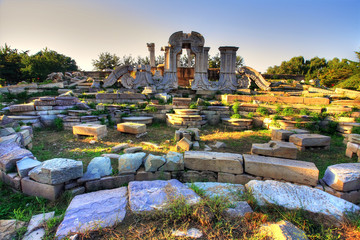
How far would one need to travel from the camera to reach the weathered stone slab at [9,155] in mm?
3237

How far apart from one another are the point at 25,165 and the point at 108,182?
56.3 inches

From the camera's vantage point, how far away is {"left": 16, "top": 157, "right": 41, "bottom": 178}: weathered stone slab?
304 cm

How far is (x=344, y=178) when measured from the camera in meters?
2.98

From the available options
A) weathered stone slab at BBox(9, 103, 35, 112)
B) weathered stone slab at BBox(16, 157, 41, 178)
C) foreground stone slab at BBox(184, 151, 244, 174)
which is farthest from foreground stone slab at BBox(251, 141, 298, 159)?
weathered stone slab at BBox(9, 103, 35, 112)

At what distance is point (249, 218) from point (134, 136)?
15.5 ft

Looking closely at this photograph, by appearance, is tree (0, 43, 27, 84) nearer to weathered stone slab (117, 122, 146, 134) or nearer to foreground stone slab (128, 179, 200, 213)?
weathered stone slab (117, 122, 146, 134)

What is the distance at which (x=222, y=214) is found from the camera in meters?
2.25

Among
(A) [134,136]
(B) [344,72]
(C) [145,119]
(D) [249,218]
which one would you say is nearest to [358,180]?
(D) [249,218]

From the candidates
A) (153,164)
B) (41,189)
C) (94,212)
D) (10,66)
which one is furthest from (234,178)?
(10,66)

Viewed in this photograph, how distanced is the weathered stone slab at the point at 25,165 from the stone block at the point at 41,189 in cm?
11

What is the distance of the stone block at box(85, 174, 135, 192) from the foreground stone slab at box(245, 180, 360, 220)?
2080 millimetres

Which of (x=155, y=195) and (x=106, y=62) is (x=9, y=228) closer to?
(x=155, y=195)

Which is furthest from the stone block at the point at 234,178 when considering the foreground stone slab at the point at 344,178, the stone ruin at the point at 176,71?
the stone ruin at the point at 176,71

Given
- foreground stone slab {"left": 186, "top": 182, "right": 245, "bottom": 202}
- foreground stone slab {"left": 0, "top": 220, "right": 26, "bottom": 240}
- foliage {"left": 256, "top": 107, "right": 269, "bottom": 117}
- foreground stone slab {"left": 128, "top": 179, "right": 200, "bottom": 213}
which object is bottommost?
foreground stone slab {"left": 0, "top": 220, "right": 26, "bottom": 240}
